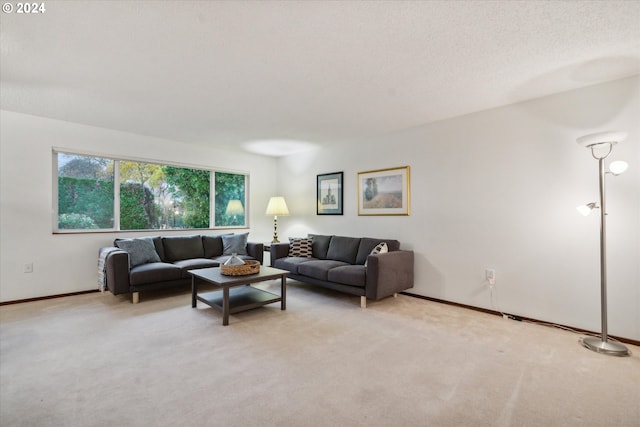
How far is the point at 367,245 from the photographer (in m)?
4.24

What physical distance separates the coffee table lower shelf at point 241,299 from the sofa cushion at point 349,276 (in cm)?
75

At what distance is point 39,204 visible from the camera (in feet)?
12.2

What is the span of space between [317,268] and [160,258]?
2296 mm

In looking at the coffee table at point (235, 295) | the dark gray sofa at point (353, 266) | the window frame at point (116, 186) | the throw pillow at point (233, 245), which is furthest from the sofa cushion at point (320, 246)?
the window frame at point (116, 186)

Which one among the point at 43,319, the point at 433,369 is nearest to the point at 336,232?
the point at 433,369

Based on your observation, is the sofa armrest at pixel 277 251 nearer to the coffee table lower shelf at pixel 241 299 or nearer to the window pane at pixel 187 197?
the coffee table lower shelf at pixel 241 299

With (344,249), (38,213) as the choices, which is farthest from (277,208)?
(38,213)

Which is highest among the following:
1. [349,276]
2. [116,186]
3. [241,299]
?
[116,186]

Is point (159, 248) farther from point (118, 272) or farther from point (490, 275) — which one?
point (490, 275)

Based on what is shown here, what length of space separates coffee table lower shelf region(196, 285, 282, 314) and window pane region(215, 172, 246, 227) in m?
2.30

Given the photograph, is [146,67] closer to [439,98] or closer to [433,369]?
[439,98]

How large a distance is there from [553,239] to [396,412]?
2.49m

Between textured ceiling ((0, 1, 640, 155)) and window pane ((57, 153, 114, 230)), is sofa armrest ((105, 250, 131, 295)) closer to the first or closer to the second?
window pane ((57, 153, 114, 230))
